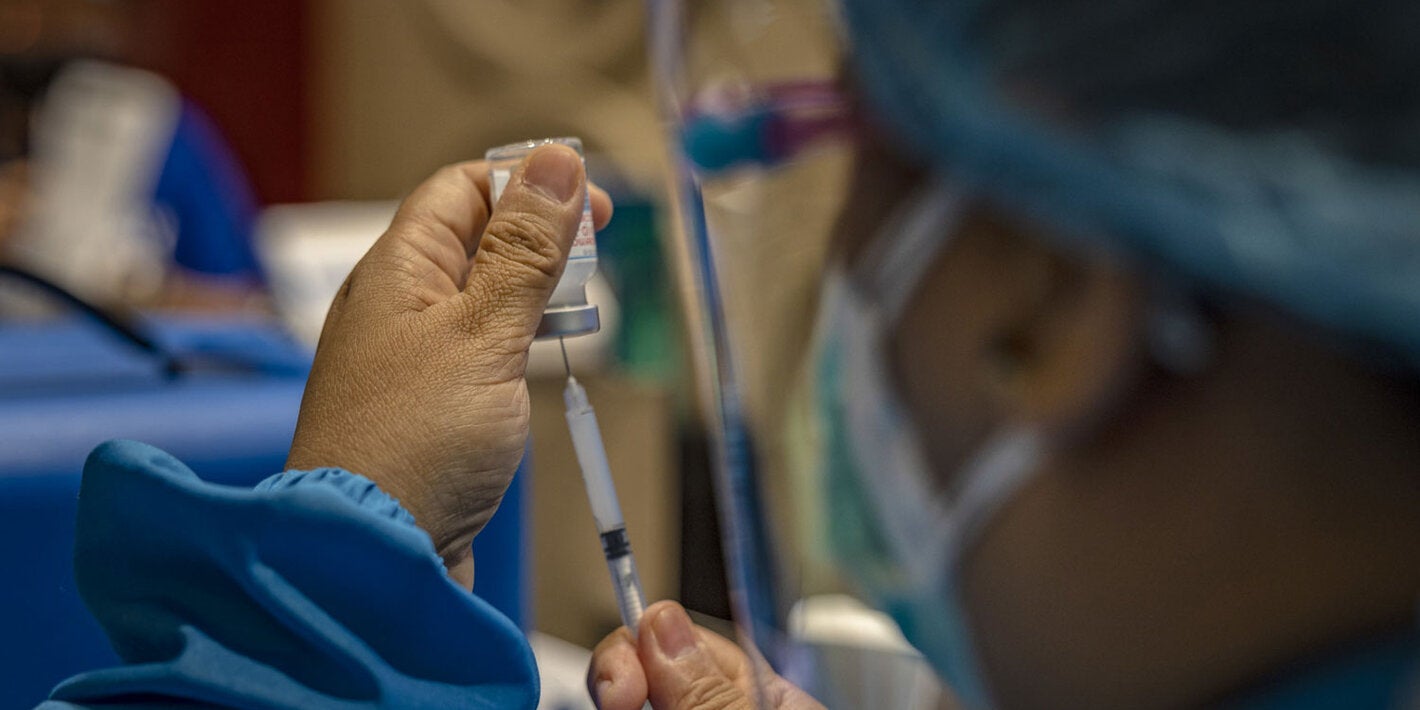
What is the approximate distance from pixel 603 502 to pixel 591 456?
1.1 inches

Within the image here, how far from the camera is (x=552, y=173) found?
22.4 inches

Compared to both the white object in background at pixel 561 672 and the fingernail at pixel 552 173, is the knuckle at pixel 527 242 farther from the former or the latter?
the white object in background at pixel 561 672

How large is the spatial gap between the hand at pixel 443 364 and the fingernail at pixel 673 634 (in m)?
0.11

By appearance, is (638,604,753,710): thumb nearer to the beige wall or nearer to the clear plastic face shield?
the clear plastic face shield

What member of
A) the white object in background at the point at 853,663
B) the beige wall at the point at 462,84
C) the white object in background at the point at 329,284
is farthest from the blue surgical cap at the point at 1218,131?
the beige wall at the point at 462,84

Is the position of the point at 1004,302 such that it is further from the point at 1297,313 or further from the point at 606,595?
the point at 606,595

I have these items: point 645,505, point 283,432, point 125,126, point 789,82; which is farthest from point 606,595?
point 125,126

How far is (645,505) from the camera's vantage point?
1509mm

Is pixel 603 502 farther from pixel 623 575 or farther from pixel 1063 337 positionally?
pixel 1063 337

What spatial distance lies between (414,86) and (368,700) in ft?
8.53

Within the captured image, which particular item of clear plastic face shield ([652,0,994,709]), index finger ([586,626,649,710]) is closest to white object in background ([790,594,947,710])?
clear plastic face shield ([652,0,994,709])

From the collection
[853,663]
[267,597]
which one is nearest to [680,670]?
[853,663]

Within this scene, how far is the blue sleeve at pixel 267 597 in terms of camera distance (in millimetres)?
489

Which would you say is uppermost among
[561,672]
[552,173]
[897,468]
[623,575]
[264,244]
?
[552,173]
